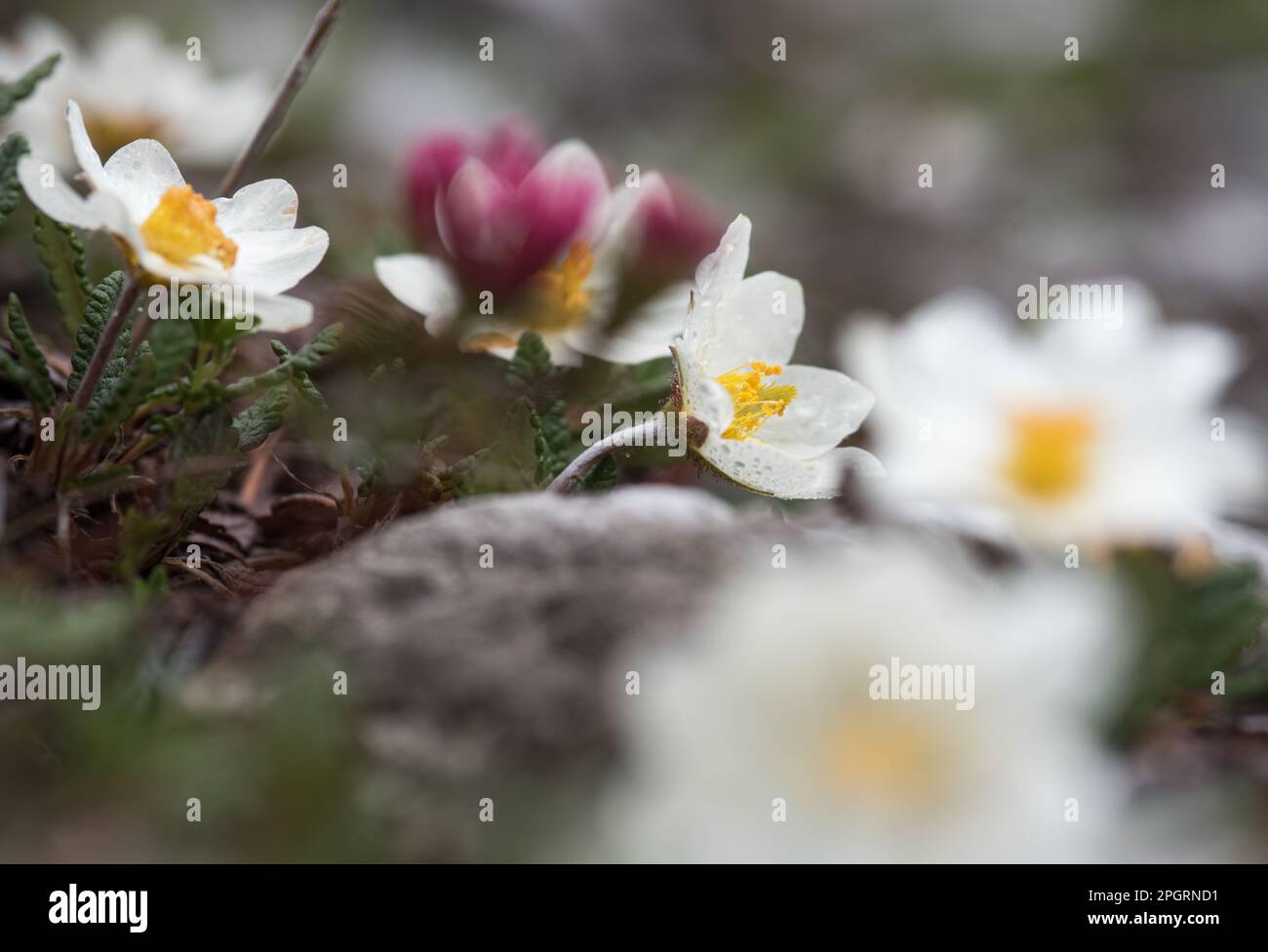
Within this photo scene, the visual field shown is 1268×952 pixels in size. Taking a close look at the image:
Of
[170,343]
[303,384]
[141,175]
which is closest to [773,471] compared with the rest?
[303,384]

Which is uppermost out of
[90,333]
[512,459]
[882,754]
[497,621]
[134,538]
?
[90,333]

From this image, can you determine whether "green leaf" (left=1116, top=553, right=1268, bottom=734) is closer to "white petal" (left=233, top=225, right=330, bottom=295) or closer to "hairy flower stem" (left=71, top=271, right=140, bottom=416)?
"white petal" (left=233, top=225, right=330, bottom=295)

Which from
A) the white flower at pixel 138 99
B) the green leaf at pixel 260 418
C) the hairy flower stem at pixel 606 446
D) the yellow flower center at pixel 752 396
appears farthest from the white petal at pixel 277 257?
the white flower at pixel 138 99

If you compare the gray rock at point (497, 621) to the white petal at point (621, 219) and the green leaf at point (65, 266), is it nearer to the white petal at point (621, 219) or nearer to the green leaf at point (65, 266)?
the green leaf at point (65, 266)

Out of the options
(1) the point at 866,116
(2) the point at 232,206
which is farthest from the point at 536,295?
(1) the point at 866,116

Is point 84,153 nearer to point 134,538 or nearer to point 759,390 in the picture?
point 134,538
